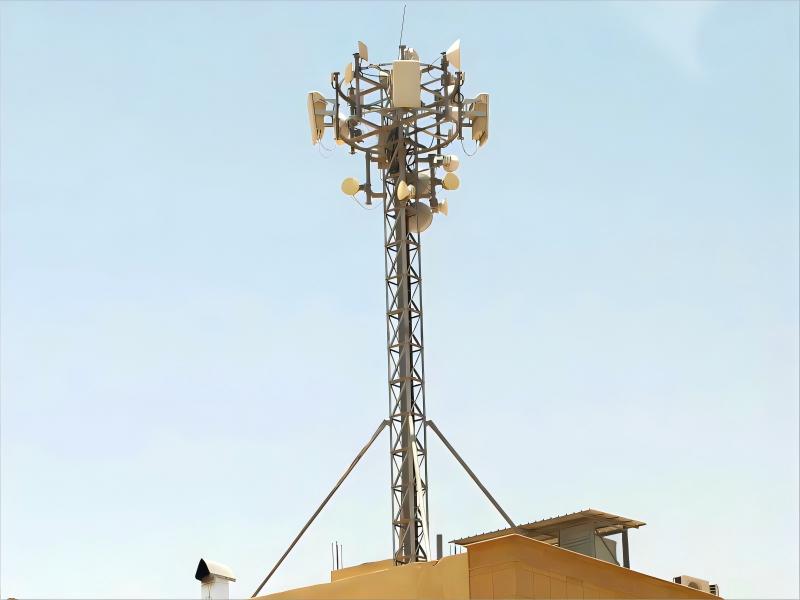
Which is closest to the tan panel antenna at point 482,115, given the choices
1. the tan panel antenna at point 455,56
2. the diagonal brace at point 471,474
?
the tan panel antenna at point 455,56

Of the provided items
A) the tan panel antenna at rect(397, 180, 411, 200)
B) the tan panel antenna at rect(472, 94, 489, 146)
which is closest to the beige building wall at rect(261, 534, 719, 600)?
the tan panel antenna at rect(397, 180, 411, 200)

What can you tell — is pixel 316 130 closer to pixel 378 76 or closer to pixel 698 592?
pixel 378 76

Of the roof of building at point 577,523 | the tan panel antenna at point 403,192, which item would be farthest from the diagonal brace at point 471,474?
the tan panel antenna at point 403,192

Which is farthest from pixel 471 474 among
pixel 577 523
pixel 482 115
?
pixel 482 115

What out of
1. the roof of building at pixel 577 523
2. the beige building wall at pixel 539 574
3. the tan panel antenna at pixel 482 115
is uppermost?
the tan panel antenna at pixel 482 115

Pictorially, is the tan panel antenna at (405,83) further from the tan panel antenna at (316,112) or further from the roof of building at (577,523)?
the roof of building at (577,523)

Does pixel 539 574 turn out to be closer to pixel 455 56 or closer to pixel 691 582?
pixel 691 582

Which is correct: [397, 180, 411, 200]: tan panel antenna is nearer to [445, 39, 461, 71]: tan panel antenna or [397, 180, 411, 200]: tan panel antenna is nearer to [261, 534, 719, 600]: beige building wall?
[445, 39, 461, 71]: tan panel antenna

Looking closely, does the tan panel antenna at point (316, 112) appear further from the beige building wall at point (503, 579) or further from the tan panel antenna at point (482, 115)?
the beige building wall at point (503, 579)

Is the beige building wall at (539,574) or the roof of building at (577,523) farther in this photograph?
the roof of building at (577,523)

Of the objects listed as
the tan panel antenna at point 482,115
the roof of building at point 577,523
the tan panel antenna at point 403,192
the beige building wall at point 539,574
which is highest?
the tan panel antenna at point 482,115

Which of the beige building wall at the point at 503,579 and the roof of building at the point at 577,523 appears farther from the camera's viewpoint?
the roof of building at the point at 577,523

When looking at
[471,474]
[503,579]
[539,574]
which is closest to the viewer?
[503,579]

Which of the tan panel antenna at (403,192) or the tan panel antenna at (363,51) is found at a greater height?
the tan panel antenna at (363,51)
